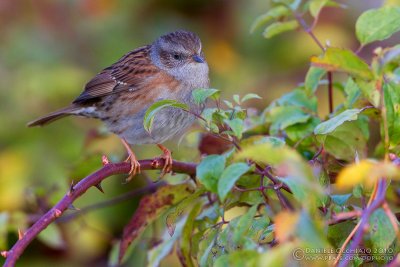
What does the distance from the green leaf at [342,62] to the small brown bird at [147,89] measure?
1.93 meters

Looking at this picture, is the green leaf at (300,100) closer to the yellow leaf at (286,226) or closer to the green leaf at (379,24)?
the green leaf at (379,24)

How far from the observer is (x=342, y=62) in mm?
1849

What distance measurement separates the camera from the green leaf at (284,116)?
→ 8.87 feet

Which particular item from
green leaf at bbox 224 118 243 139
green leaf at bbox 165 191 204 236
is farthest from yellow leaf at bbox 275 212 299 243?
green leaf at bbox 165 191 204 236

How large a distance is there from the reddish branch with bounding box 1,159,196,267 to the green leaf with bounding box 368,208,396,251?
2.91 feet

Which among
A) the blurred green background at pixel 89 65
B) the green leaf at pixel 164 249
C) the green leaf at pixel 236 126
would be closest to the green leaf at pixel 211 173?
the green leaf at pixel 236 126

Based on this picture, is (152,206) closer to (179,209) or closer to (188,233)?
(188,233)

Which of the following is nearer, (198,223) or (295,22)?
(198,223)

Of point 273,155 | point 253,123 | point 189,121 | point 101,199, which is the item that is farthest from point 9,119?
point 273,155

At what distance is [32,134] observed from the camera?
5887 mm

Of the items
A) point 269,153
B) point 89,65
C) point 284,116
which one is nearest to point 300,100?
point 284,116

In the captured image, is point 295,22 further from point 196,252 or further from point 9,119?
point 9,119

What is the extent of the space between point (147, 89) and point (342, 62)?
229 centimetres

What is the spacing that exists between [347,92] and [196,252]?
773 mm
